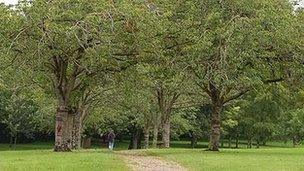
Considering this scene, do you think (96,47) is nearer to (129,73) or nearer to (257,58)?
(129,73)

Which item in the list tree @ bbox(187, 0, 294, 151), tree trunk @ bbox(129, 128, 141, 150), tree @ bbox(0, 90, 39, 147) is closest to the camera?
tree @ bbox(187, 0, 294, 151)

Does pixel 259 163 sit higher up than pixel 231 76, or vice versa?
pixel 231 76

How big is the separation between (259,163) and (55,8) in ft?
37.7

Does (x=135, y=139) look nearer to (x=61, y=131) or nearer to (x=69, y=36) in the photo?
(x=61, y=131)

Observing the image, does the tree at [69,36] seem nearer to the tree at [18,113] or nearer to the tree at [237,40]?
the tree at [237,40]

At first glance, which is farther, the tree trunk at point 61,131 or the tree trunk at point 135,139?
the tree trunk at point 135,139

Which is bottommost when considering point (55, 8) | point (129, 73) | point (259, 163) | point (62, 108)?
point (259, 163)

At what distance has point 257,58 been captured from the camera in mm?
31906

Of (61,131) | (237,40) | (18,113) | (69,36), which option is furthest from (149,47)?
(18,113)

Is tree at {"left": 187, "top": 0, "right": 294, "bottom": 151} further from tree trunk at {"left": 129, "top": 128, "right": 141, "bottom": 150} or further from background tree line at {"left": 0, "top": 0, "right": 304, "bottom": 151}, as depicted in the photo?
tree trunk at {"left": 129, "top": 128, "right": 141, "bottom": 150}

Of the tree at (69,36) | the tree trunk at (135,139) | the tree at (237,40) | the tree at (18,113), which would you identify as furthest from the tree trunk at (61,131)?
the tree trunk at (135,139)

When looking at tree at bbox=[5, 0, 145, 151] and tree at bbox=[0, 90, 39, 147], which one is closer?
tree at bbox=[5, 0, 145, 151]

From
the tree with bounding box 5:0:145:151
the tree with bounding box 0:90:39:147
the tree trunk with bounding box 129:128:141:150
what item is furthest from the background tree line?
the tree trunk with bounding box 129:128:141:150

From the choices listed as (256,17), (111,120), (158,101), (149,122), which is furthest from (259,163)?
(111,120)
